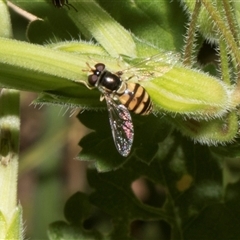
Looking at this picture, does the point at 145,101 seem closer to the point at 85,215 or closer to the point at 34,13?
the point at 34,13

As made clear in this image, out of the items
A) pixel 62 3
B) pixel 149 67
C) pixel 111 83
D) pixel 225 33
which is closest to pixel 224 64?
pixel 225 33

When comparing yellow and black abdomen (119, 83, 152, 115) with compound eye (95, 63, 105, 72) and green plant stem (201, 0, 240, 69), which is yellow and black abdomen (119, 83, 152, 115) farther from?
green plant stem (201, 0, 240, 69)

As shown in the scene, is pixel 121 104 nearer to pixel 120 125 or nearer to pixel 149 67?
pixel 120 125

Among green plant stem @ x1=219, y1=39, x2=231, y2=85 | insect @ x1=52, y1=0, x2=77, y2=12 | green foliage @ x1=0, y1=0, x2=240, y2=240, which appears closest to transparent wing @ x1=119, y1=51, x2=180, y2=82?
green foliage @ x1=0, y1=0, x2=240, y2=240

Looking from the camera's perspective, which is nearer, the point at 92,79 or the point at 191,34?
the point at 92,79

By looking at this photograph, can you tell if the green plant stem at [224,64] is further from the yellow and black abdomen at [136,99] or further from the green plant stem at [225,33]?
the yellow and black abdomen at [136,99]

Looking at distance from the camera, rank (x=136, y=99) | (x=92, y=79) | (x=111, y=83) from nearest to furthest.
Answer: (x=92, y=79) → (x=136, y=99) → (x=111, y=83)
